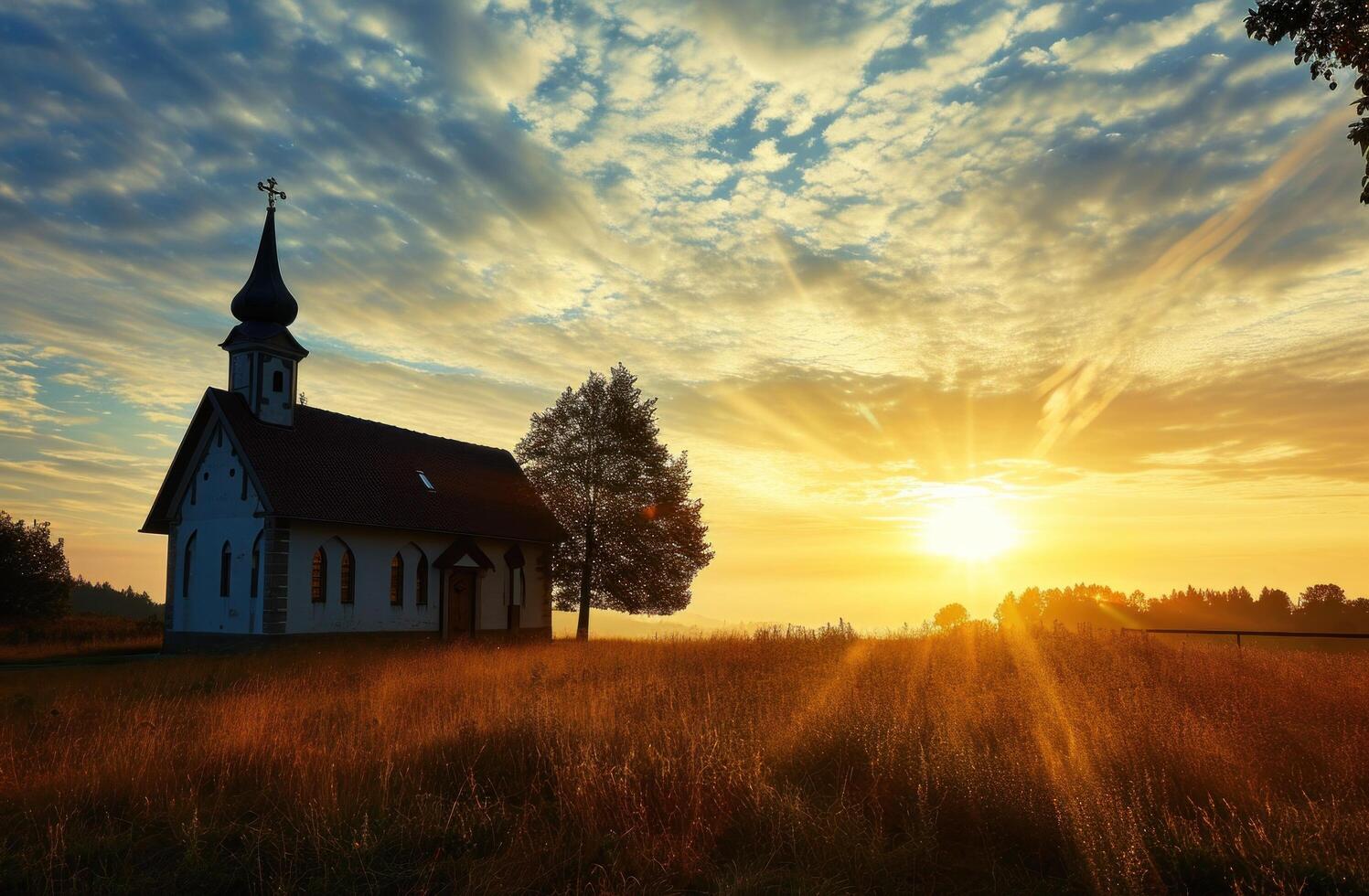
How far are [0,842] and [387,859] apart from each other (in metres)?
3.41

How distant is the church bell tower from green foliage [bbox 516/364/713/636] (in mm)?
10499

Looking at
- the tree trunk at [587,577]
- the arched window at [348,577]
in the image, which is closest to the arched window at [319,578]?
the arched window at [348,577]

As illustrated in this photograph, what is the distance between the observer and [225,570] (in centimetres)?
2939

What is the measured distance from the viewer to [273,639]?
89.8 ft

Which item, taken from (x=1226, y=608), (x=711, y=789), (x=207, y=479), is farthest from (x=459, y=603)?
(x=1226, y=608)

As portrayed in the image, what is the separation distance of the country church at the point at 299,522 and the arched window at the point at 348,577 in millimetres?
33

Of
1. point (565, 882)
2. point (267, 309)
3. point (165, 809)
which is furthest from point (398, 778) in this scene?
point (267, 309)

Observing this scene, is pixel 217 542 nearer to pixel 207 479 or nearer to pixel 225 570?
pixel 225 570

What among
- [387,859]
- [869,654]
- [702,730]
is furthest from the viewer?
[869,654]

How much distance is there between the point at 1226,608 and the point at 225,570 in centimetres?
6180

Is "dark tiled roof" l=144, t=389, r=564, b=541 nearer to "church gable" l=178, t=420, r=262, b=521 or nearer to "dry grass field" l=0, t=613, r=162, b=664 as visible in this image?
"church gable" l=178, t=420, r=262, b=521

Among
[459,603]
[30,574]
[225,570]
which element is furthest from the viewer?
[30,574]

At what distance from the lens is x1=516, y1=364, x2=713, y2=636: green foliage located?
3725 cm

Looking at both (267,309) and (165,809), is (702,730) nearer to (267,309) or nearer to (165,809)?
(165,809)
